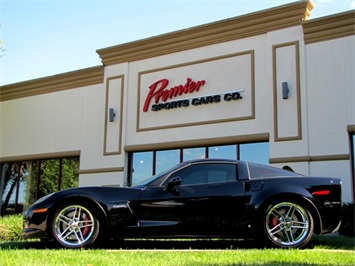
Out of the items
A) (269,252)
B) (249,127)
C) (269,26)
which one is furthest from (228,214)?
(269,26)

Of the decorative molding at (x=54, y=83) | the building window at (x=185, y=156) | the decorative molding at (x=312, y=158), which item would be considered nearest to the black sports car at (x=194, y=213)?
the decorative molding at (x=312, y=158)

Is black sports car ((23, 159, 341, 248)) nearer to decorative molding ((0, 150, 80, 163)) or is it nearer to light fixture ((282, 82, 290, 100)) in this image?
light fixture ((282, 82, 290, 100))

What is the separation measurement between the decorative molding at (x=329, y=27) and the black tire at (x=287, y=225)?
775cm

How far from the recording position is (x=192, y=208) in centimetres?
602

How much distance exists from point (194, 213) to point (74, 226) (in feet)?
5.36

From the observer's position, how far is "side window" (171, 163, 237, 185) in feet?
20.8

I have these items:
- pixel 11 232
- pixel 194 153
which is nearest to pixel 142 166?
pixel 194 153

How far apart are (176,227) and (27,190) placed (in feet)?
44.8

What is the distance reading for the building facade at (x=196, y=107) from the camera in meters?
12.1

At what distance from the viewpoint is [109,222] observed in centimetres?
601

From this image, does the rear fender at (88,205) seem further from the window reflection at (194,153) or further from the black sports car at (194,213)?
the window reflection at (194,153)

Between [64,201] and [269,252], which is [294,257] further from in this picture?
[64,201]

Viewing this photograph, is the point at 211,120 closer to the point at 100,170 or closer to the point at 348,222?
the point at 100,170

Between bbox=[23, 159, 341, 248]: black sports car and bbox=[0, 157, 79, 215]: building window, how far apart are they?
10.8 meters
